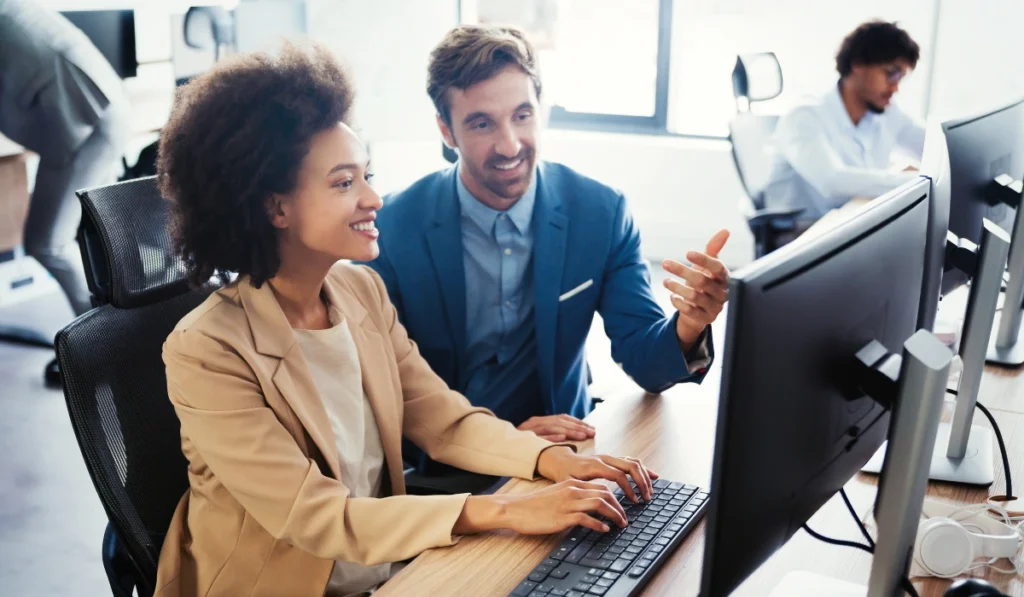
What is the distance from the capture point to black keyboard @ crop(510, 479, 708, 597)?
1078 mm

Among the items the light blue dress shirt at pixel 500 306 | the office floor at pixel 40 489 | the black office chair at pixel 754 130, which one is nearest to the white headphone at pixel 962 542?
the light blue dress shirt at pixel 500 306

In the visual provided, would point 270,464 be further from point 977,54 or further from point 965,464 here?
point 977,54

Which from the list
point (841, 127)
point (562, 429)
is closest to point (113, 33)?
point (562, 429)

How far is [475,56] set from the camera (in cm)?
183

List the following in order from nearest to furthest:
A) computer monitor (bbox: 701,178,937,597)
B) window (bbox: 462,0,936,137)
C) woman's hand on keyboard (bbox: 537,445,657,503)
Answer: computer monitor (bbox: 701,178,937,597) → woman's hand on keyboard (bbox: 537,445,657,503) → window (bbox: 462,0,936,137)

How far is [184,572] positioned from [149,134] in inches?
66.6

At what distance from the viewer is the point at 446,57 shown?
1868 mm

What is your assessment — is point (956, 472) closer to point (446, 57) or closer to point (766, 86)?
point (446, 57)

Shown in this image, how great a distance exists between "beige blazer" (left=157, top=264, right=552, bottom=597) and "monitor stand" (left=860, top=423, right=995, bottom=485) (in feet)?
1.67

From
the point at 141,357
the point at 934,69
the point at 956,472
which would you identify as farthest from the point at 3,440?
the point at 934,69

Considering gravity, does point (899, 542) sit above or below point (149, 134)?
below

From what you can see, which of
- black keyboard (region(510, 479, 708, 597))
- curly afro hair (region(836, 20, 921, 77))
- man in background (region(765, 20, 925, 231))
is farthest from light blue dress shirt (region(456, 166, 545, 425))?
curly afro hair (region(836, 20, 921, 77))

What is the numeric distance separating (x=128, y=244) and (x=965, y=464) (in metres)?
1.24

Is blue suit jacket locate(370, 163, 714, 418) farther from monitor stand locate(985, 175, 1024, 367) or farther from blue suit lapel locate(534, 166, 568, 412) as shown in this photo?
monitor stand locate(985, 175, 1024, 367)
